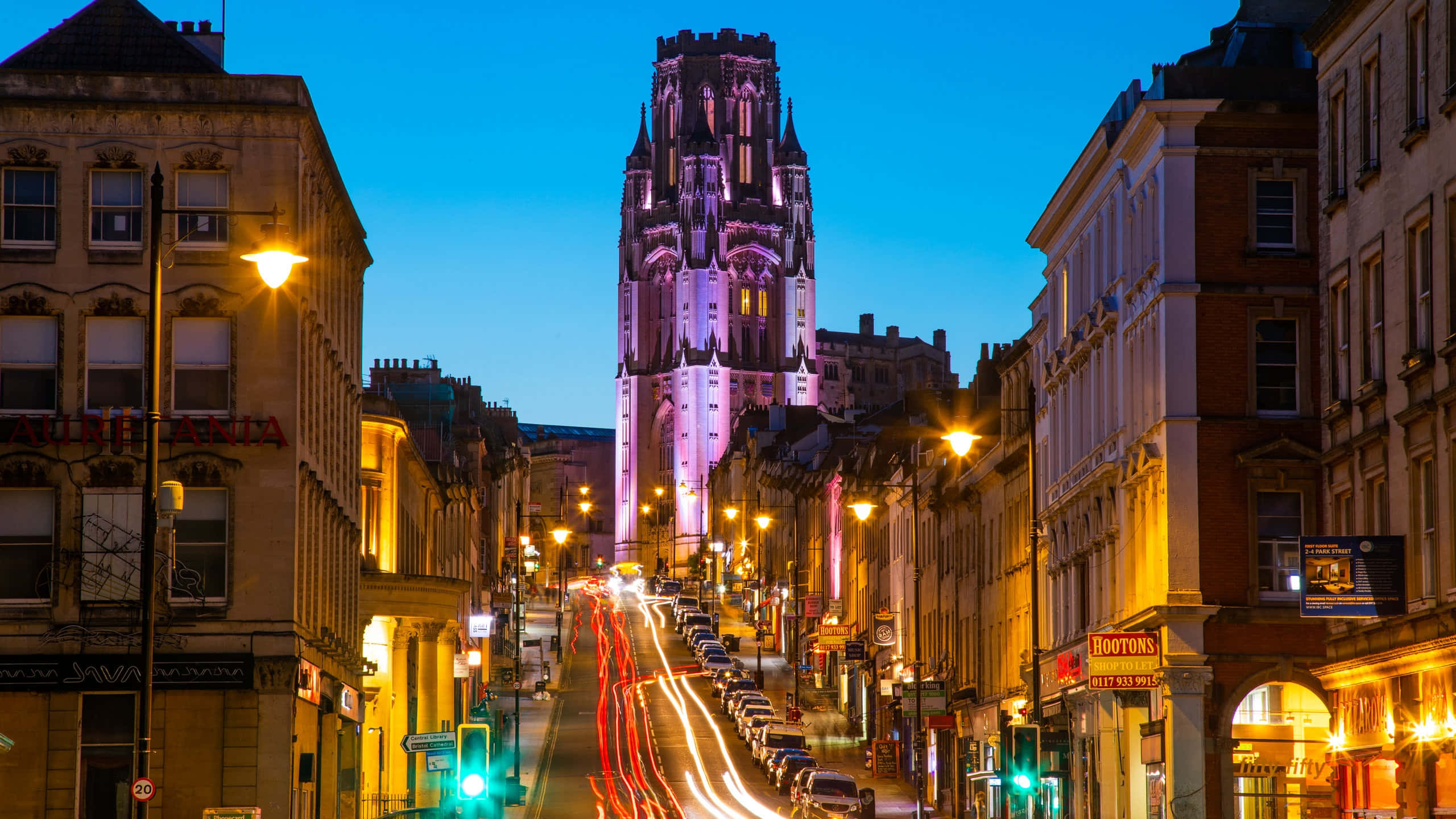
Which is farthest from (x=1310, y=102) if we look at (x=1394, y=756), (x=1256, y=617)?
(x=1394, y=756)

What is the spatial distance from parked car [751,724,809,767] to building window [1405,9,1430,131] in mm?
46257

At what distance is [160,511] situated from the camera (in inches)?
1101

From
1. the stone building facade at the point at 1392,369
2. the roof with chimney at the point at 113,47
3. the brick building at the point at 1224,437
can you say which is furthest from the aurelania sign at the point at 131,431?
the stone building facade at the point at 1392,369

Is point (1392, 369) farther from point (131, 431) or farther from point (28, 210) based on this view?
point (28, 210)

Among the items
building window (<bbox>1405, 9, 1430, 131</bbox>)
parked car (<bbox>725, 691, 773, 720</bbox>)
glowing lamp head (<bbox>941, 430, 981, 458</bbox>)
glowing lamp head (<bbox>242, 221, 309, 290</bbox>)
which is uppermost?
building window (<bbox>1405, 9, 1430, 131</bbox>)

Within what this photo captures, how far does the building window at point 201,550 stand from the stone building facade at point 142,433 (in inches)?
1.5

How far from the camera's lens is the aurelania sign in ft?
130

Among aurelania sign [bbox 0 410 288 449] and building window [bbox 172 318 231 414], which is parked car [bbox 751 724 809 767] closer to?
aurelania sign [bbox 0 410 288 449]

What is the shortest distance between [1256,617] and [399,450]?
32013 mm

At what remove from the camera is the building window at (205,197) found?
40.7 meters

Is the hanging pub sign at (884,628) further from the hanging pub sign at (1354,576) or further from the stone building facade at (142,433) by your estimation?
the hanging pub sign at (1354,576)

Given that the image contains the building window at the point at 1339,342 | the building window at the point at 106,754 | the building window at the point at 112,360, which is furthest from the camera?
the building window at the point at 112,360

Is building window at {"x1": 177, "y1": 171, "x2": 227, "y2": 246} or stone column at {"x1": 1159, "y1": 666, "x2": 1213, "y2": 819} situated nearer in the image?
building window at {"x1": 177, "y1": 171, "x2": 227, "y2": 246}

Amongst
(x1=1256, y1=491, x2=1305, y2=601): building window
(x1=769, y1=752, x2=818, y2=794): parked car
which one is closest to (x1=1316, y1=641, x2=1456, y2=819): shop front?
(x1=1256, y1=491, x2=1305, y2=601): building window
